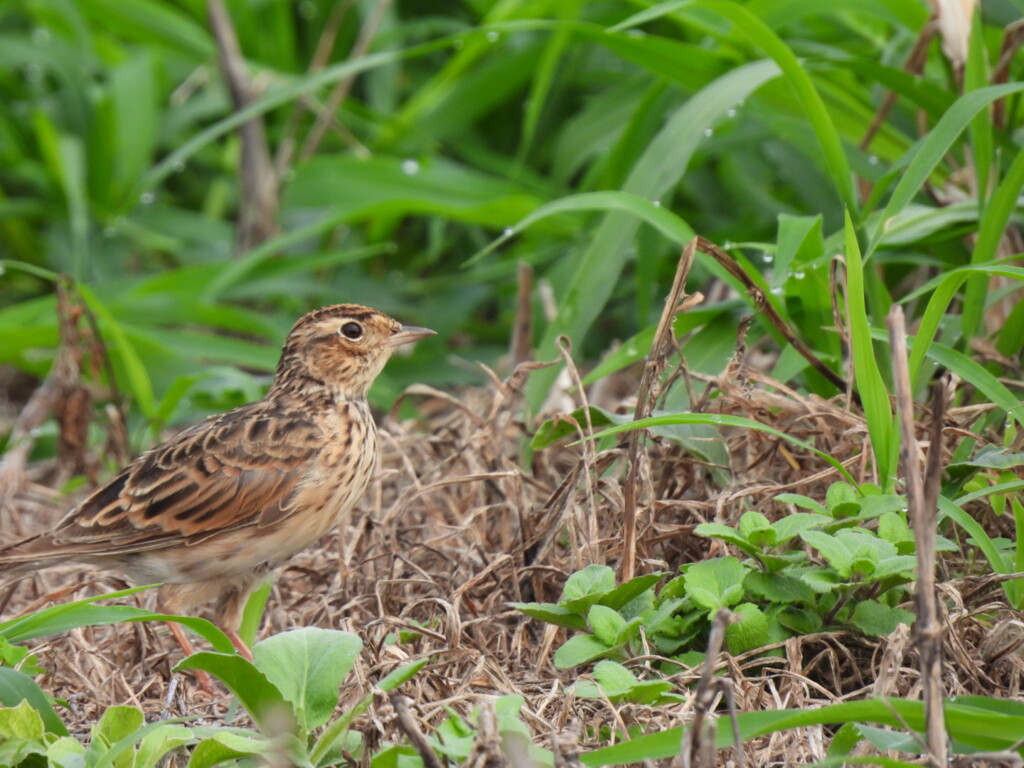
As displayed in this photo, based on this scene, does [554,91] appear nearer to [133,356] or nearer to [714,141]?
[714,141]

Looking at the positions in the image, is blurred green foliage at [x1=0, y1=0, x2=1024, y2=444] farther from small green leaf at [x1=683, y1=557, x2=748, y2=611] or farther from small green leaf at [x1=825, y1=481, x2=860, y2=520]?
small green leaf at [x1=683, y1=557, x2=748, y2=611]

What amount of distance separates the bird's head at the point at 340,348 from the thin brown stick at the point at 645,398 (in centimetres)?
117

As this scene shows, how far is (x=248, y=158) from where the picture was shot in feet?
23.4

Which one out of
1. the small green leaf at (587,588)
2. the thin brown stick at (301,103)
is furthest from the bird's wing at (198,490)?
the thin brown stick at (301,103)

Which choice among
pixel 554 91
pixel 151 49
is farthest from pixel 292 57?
pixel 554 91

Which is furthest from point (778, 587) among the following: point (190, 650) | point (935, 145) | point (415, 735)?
point (190, 650)

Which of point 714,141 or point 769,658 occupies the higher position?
point 714,141

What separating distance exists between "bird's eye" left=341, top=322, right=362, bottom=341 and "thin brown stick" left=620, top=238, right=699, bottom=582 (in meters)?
1.35

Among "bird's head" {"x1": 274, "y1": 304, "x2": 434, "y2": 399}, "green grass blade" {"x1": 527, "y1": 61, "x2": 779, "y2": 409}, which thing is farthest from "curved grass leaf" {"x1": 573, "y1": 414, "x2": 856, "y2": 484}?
"bird's head" {"x1": 274, "y1": 304, "x2": 434, "y2": 399}

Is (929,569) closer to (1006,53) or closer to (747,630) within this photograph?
(747,630)

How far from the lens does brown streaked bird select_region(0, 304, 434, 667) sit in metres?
3.87

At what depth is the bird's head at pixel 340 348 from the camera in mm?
4336

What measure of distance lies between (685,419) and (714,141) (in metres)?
2.69

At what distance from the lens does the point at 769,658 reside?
9.57 ft
